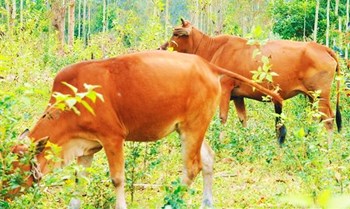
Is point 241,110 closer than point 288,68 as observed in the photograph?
No

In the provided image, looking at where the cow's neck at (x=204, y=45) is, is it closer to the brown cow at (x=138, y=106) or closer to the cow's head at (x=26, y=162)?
the brown cow at (x=138, y=106)

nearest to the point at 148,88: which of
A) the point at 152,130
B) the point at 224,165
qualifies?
the point at 152,130

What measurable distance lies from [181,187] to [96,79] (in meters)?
1.68

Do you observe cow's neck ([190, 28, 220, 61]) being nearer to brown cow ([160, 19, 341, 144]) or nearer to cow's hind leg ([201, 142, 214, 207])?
brown cow ([160, 19, 341, 144])

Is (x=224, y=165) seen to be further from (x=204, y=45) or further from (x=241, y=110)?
(x=204, y=45)

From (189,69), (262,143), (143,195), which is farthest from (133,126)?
(262,143)

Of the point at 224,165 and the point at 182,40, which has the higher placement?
the point at 182,40

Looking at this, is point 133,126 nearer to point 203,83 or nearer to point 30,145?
point 203,83

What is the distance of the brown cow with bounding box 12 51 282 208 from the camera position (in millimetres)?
5000

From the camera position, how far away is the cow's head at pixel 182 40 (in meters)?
9.64

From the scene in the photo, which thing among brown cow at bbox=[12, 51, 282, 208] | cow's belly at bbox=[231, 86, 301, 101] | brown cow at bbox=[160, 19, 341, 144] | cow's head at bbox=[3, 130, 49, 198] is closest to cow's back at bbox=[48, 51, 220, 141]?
brown cow at bbox=[12, 51, 282, 208]

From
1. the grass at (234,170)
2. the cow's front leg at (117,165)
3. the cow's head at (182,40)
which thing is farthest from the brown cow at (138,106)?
the cow's head at (182,40)

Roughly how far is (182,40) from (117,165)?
4.95 metres

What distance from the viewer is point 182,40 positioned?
9719mm
